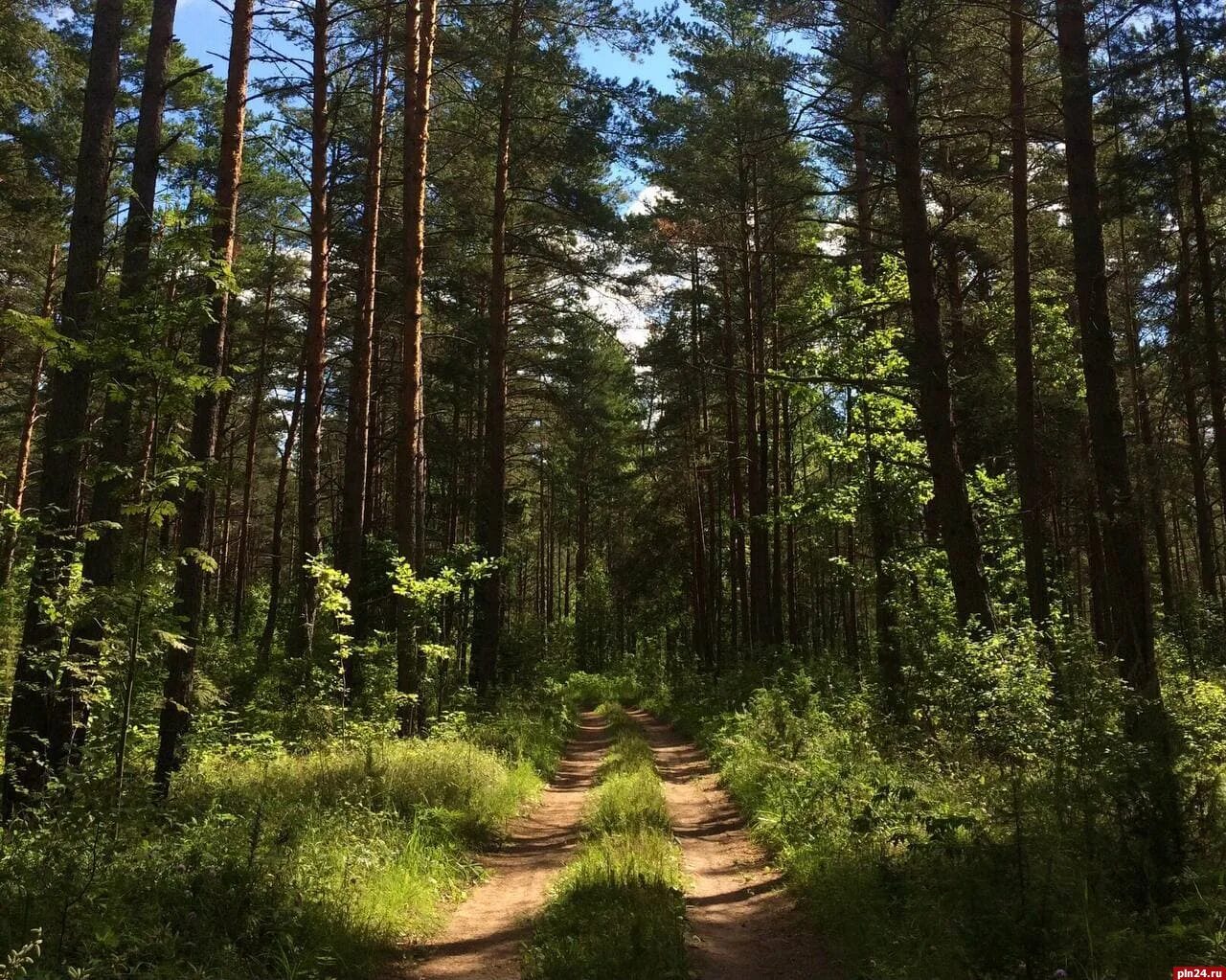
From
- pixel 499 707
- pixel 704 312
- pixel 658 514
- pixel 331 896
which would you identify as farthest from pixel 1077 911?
pixel 658 514

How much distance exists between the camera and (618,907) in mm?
5438

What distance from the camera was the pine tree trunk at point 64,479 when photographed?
5.80 m

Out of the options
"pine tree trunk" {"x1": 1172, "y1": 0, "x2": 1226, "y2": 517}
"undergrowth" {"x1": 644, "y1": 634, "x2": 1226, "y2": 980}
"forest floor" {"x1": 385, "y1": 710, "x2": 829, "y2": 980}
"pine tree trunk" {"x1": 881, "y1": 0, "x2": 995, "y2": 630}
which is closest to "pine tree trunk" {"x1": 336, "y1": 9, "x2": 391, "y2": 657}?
"forest floor" {"x1": 385, "y1": 710, "x2": 829, "y2": 980}

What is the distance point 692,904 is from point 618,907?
3.07 ft

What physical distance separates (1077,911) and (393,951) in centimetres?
417

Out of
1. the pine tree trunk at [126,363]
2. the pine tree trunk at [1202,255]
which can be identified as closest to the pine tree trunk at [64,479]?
the pine tree trunk at [126,363]

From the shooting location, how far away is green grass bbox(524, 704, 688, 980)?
468cm

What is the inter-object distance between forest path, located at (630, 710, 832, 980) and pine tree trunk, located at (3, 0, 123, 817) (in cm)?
478

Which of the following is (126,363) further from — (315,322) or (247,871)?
(315,322)

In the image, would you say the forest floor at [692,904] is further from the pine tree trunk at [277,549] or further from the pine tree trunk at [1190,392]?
the pine tree trunk at [277,549]

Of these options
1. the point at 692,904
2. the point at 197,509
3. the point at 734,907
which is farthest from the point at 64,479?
the point at 734,907

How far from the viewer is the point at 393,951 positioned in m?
5.10

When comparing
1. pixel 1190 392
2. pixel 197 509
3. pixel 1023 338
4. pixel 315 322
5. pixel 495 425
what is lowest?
pixel 197 509

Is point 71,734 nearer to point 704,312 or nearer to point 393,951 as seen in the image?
point 393,951
